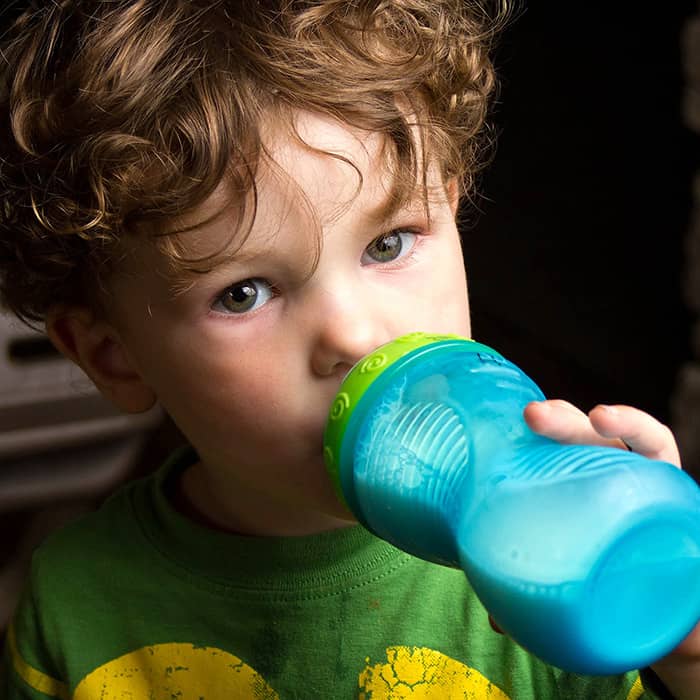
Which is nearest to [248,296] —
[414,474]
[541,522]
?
[414,474]

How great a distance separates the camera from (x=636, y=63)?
84.4 inches

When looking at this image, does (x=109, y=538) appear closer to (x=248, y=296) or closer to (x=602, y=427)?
(x=248, y=296)

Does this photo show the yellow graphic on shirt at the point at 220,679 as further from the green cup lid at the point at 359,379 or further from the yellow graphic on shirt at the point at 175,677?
the green cup lid at the point at 359,379

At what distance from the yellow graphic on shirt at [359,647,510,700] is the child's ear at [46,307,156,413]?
36cm

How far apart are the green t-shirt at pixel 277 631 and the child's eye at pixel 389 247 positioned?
0.92 ft

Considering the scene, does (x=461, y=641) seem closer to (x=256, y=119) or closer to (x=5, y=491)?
(x=256, y=119)

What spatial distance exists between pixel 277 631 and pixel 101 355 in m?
0.33

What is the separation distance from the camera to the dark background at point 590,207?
212 cm

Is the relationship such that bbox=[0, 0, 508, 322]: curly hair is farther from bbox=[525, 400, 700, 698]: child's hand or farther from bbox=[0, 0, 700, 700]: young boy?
bbox=[525, 400, 700, 698]: child's hand

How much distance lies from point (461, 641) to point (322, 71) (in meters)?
0.54

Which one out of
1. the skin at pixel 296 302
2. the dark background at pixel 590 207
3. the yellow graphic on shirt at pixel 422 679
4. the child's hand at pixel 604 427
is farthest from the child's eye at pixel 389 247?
the dark background at pixel 590 207

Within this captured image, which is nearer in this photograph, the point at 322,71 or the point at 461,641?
the point at 322,71

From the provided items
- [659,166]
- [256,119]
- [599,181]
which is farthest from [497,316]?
[256,119]

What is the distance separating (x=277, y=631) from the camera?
3.60ft
